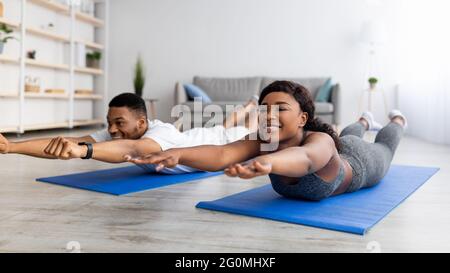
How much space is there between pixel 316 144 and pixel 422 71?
478 centimetres

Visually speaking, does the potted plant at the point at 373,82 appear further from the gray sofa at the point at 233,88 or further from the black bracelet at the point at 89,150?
the black bracelet at the point at 89,150

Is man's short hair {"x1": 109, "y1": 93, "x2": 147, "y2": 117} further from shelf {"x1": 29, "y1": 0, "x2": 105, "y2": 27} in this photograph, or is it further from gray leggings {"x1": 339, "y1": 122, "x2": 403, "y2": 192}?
shelf {"x1": 29, "y1": 0, "x2": 105, "y2": 27}

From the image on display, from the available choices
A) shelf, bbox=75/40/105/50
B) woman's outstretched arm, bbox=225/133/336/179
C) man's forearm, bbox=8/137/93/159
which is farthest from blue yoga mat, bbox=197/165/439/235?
shelf, bbox=75/40/105/50

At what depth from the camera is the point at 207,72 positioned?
279 inches

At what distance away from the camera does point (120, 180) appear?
237cm

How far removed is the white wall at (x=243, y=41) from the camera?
663 cm

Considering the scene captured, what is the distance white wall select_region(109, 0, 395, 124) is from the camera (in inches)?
261

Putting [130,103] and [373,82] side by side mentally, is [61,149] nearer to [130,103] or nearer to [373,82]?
[130,103]

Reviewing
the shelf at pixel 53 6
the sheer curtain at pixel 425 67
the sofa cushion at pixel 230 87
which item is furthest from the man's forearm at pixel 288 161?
the shelf at pixel 53 6

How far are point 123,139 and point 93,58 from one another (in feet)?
17.5

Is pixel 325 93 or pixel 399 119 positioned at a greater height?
pixel 325 93

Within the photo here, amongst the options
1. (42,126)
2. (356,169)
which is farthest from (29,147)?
(42,126)

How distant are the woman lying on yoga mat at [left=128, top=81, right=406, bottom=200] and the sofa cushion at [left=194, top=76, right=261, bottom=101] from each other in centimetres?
449

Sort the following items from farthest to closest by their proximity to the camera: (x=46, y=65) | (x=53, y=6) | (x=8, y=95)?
(x=53, y=6)
(x=46, y=65)
(x=8, y=95)
